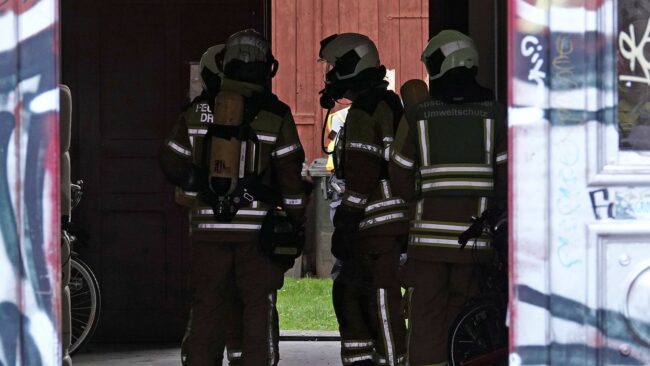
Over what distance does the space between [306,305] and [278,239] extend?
6.21 metres

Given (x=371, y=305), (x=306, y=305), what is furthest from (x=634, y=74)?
(x=306, y=305)

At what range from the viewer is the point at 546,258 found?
4.40 m

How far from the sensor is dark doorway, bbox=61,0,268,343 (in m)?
9.68

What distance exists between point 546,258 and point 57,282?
5.25 feet

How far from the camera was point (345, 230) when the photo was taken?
7.52 metres

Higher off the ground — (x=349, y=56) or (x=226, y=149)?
(x=349, y=56)

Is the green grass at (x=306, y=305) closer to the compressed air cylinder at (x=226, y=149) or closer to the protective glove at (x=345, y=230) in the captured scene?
the protective glove at (x=345, y=230)

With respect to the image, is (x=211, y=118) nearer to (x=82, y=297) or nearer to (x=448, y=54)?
(x=448, y=54)

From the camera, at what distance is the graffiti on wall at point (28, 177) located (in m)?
4.37

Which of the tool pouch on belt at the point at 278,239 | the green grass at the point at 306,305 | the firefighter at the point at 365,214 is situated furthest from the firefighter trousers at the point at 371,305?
the green grass at the point at 306,305

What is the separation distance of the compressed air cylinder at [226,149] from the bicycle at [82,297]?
2.56m

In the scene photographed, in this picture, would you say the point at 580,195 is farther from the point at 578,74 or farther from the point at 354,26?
the point at 354,26

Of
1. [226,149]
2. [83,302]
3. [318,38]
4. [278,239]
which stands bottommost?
[83,302]

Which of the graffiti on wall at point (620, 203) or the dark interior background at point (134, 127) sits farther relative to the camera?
the dark interior background at point (134, 127)
